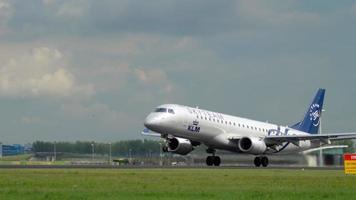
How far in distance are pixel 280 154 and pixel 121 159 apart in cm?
3119

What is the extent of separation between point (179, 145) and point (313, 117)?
Answer: 70.7 feet

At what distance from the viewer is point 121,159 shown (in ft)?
335

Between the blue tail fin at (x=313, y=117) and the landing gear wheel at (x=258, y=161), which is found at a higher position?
the blue tail fin at (x=313, y=117)

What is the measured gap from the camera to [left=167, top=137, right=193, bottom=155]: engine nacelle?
68.6m

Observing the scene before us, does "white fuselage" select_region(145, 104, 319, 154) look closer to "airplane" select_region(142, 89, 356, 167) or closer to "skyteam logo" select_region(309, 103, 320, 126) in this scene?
"airplane" select_region(142, 89, 356, 167)

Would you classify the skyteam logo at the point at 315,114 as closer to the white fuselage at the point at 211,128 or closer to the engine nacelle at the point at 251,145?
the white fuselage at the point at 211,128

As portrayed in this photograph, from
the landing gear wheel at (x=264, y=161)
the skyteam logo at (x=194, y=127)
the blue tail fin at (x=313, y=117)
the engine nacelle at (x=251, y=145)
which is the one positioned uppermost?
the blue tail fin at (x=313, y=117)

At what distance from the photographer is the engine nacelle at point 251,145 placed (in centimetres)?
6975

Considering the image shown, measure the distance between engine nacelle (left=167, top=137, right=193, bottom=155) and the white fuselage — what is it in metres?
0.84

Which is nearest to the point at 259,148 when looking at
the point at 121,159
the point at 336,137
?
the point at 336,137

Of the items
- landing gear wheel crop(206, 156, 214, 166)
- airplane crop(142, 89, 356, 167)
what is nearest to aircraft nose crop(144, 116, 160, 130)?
airplane crop(142, 89, 356, 167)

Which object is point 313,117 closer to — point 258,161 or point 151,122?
point 258,161

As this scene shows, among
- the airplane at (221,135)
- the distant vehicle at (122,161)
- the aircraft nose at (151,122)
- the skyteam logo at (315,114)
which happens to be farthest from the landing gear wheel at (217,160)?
the distant vehicle at (122,161)

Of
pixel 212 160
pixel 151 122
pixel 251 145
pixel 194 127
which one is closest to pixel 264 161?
pixel 251 145
